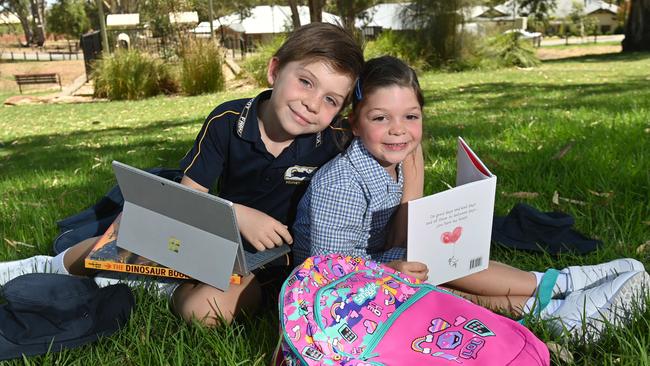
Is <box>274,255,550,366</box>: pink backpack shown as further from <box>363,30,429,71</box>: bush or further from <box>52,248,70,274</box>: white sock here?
<box>363,30,429,71</box>: bush

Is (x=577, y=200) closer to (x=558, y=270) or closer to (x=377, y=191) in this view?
(x=558, y=270)

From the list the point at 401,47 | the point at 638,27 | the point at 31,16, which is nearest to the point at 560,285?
the point at 401,47

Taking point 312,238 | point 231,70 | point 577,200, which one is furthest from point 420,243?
point 231,70

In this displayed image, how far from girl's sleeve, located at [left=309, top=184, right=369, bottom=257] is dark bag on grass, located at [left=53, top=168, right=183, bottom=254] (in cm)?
96

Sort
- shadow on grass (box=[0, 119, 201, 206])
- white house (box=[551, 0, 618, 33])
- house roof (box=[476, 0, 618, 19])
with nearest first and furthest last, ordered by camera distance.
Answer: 1. shadow on grass (box=[0, 119, 201, 206])
2. house roof (box=[476, 0, 618, 19])
3. white house (box=[551, 0, 618, 33])

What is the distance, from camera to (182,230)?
2.03 meters

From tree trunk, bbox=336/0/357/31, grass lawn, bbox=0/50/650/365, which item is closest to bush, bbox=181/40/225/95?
grass lawn, bbox=0/50/650/365

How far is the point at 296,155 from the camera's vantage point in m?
2.48

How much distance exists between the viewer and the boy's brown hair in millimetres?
2322

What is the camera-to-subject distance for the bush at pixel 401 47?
15.9 meters

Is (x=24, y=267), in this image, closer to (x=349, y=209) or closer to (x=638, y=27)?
(x=349, y=209)

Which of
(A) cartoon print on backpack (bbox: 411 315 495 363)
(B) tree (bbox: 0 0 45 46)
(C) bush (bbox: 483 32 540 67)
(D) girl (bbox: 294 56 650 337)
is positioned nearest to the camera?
(A) cartoon print on backpack (bbox: 411 315 495 363)

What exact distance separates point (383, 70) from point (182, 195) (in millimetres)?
831

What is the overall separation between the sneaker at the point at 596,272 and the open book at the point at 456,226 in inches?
13.6
